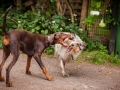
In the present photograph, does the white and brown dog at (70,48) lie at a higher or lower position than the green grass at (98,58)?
higher

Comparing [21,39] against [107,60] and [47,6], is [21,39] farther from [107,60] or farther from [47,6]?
[47,6]

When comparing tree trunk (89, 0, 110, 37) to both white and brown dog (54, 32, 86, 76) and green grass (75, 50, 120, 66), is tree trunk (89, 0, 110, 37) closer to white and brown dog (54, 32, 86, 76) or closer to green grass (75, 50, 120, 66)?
green grass (75, 50, 120, 66)

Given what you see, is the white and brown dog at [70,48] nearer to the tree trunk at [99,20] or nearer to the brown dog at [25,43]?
the brown dog at [25,43]

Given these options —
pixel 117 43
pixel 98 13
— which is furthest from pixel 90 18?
pixel 117 43

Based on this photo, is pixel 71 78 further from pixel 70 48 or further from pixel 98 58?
pixel 98 58

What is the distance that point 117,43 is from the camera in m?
8.37

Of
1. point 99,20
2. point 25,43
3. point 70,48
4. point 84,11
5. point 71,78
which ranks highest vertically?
point 84,11

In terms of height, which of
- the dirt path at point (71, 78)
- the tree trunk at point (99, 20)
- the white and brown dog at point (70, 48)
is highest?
the tree trunk at point (99, 20)

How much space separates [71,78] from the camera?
5758mm

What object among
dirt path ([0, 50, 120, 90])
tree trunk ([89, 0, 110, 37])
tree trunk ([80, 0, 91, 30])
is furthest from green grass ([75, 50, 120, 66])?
tree trunk ([80, 0, 91, 30])

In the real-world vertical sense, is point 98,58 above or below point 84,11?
below

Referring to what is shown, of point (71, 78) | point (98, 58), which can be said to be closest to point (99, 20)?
point (98, 58)

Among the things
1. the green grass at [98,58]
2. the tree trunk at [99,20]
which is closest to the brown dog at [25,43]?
Answer: the green grass at [98,58]

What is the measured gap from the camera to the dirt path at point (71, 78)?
5.02m
